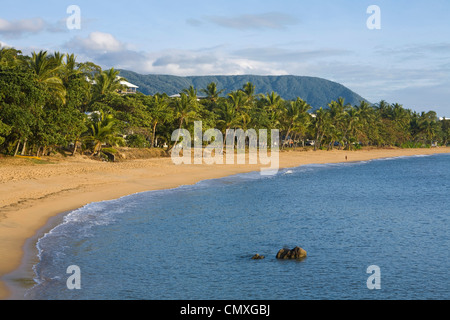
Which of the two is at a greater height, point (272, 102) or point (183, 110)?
point (272, 102)

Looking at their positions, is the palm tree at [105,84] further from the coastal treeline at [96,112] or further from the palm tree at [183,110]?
the palm tree at [183,110]

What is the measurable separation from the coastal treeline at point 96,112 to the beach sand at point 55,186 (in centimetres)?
260

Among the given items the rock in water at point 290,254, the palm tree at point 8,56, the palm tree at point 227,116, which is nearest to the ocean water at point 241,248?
the rock in water at point 290,254

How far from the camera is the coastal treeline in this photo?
34969 millimetres

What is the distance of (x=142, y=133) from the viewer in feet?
187

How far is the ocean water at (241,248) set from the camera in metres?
14.1

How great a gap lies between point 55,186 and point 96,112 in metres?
22.6

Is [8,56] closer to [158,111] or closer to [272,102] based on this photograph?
[158,111]

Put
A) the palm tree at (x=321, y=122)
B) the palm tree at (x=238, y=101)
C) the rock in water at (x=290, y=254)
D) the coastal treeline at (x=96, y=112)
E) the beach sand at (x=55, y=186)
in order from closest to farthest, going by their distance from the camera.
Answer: the beach sand at (x=55, y=186)
the rock in water at (x=290, y=254)
the coastal treeline at (x=96, y=112)
the palm tree at (x=238, y=101)
the palm tree at (x=321, y=122)

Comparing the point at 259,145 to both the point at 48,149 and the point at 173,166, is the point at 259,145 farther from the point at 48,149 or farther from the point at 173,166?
the point at 48,149

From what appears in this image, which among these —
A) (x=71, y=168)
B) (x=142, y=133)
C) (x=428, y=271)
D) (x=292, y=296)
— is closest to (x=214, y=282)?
(x=292, y=296)

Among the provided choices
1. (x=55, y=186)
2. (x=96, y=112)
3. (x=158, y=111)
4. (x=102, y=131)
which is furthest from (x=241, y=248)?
(x=158, y=111)

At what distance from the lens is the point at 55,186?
2959 cm
